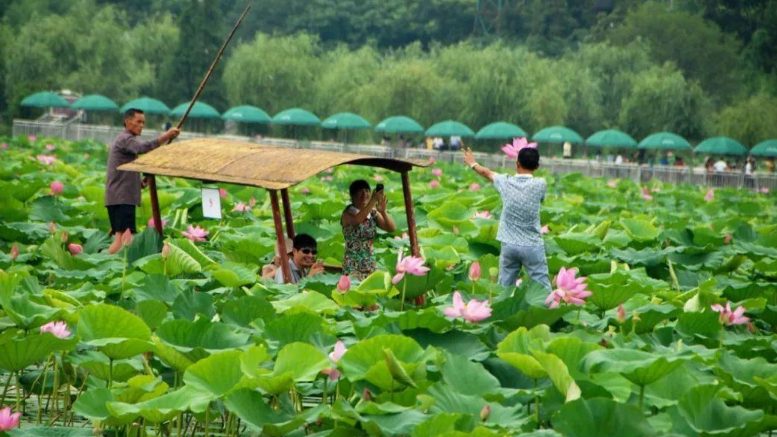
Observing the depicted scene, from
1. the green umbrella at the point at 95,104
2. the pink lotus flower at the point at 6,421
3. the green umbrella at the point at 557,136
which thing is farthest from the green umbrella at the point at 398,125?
the pink lotus flower at the point at 6,421

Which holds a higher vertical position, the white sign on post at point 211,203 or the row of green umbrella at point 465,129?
the white sign on post at point 211,203

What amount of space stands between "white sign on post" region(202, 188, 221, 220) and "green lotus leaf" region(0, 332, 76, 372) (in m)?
2.50

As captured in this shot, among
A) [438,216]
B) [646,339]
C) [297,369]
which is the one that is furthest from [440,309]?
[438,216]

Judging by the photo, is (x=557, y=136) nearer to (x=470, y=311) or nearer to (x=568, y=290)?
(x=568, y=290)

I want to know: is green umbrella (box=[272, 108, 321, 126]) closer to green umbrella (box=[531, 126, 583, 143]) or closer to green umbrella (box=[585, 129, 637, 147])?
green umbrella (box=[531, 126, 583, 143])

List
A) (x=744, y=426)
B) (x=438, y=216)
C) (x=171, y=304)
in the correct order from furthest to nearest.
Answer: (x=438, y=216), (x=171, y=304), (x=744, y=426)

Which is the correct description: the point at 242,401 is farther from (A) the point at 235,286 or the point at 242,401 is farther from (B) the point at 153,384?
(A) the point at 235,286

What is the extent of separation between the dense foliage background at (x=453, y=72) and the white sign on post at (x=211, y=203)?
26.7 m

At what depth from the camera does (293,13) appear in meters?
64.4

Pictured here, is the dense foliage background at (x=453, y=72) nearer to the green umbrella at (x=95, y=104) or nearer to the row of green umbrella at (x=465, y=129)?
the row of green umbrella at (x=465, y=129)

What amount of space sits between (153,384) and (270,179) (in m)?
2.26

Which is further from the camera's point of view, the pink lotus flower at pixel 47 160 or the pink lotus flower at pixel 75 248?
the pink lotus flower at pixel 47 160

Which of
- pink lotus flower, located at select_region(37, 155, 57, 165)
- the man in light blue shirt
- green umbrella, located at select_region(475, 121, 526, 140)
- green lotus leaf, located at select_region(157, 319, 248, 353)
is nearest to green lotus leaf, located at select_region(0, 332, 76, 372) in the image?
green lotus leaf, located at select_region(157, 319, 248, 353)

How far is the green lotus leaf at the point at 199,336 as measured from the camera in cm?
414
